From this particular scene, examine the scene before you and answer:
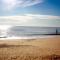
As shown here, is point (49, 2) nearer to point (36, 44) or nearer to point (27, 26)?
point (27, 26)

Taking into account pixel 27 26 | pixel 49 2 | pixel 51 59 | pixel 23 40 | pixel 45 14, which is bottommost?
pixel 51 59

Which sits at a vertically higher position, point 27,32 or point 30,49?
point 27,32

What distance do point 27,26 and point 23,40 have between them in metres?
0.16

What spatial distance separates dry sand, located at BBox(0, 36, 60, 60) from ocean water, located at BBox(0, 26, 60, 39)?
4 cm

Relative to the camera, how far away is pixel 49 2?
1.81 m

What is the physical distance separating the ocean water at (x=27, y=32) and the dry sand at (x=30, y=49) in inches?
1.7

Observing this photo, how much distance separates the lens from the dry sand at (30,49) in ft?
5.60

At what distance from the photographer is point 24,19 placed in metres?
1.77

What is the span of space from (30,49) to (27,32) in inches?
7.2

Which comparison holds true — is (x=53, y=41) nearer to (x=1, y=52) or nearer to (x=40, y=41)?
(x=40, y=41)

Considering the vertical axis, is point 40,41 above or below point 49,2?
below

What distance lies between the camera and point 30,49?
1740mm

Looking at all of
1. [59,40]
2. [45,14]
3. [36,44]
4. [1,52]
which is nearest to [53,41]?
[59,40]

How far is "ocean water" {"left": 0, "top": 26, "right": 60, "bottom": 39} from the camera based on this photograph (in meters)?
1.74
